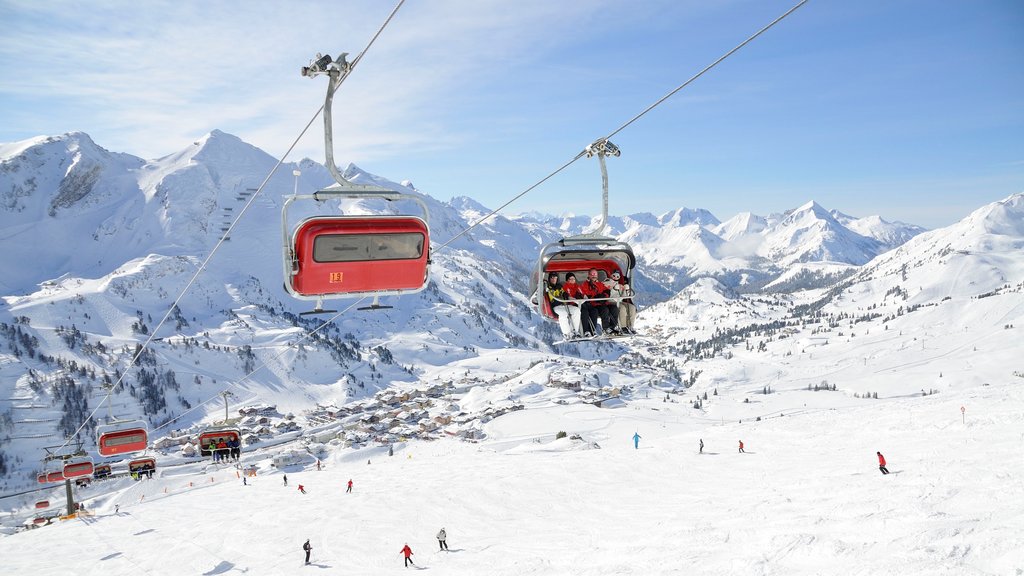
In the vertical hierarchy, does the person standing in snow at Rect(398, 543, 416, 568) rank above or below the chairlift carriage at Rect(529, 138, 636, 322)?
below

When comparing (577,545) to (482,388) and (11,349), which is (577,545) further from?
(11,349)

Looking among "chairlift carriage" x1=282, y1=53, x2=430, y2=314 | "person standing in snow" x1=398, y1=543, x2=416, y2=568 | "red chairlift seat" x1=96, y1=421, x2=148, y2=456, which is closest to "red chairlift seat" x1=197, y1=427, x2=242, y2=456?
"red chairlift seat" x1=96, y1=421, x2=148, y2=456

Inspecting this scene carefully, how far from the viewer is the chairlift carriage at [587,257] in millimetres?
10625

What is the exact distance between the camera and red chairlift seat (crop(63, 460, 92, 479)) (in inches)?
1357

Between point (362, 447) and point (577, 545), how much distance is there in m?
73.0

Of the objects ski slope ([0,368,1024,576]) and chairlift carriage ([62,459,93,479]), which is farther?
chairlift carriage ([62,459,93,479])

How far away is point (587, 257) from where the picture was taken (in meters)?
13.7

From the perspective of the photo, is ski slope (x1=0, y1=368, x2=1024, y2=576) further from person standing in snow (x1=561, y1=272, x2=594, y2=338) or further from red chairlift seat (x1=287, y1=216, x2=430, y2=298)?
red chairlift seat (x1=287, y1=216, x2=430, y2=298)

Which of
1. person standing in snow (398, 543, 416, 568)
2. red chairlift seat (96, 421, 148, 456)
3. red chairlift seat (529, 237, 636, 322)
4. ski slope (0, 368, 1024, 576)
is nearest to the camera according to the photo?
red chairlift seat (529, 237, 636, 322)

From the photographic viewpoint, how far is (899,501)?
22.5 metres

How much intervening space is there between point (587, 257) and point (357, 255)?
243 inches

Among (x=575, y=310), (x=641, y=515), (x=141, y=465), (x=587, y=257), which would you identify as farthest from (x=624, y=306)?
(x=141, y=465)

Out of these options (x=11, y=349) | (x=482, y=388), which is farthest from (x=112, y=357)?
(x=482, y=388)

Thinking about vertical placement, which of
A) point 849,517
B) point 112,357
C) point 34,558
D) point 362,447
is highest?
point 112,357
